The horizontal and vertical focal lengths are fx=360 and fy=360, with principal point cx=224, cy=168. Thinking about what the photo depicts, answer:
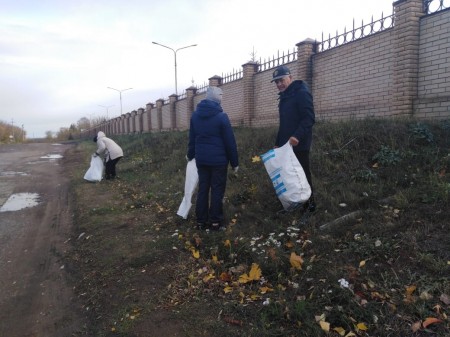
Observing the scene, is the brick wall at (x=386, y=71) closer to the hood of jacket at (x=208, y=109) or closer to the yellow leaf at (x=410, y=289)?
the hood of jacket at (x=208, y=109)

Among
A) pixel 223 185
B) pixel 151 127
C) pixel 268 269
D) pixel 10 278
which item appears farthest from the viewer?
pixel 151 127

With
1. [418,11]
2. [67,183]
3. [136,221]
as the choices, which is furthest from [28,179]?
[418,11]

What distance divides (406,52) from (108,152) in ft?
24.1

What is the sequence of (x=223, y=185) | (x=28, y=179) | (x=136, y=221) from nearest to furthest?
(x=223, y=185) → (x=136, y=221) → (x=28, y=179)

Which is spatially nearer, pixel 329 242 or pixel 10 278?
pixel 329 242

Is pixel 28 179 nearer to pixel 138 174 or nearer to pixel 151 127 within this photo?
pixel 138 174

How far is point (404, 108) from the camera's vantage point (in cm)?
712

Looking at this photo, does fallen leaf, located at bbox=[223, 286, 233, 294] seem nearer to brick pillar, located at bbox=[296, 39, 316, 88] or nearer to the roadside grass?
the roadside grass

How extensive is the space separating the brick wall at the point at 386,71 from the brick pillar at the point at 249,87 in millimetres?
812

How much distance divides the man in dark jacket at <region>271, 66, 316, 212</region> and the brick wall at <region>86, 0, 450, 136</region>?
351cm

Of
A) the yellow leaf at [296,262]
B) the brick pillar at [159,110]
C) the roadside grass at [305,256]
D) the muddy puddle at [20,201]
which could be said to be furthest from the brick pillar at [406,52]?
the brick pillar at [159,110]

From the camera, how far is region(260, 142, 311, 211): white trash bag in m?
4.20

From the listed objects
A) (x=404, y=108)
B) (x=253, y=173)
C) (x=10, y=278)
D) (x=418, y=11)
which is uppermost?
(x=418, y=11)

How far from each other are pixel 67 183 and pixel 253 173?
6.37m
